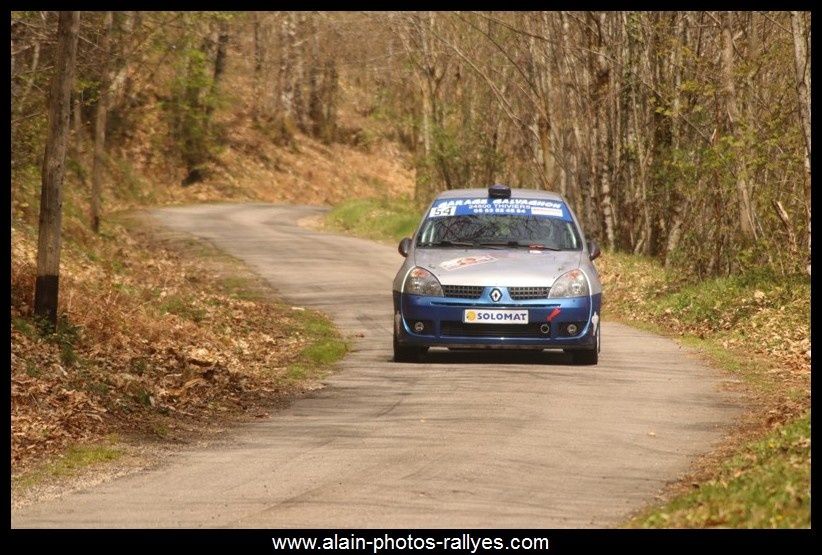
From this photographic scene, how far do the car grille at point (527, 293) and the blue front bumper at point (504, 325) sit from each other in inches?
1.8

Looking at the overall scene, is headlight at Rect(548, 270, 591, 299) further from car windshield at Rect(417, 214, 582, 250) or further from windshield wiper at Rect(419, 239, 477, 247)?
windshield wiper at Rect(419, 239, 477, 247)

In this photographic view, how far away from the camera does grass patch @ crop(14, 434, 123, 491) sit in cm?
983

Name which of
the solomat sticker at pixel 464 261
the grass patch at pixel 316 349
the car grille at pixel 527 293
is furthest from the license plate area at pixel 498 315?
the grass patch at pixel 316 349

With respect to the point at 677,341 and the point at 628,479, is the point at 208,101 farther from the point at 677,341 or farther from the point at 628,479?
the point at 628,479

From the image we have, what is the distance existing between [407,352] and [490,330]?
119 centimetres

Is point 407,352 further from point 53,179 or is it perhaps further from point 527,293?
point 53,179

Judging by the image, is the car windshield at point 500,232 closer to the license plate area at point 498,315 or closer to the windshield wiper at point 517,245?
the windshield wiper at point 517,245

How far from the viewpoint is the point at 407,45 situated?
146 ft

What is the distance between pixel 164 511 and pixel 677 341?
11213 mm

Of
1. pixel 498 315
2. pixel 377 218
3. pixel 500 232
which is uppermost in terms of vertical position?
pixel 500 232

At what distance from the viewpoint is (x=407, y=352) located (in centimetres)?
1559

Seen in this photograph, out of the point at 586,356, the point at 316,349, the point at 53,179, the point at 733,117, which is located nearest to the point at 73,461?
the point at 53,179

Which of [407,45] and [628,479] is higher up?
[407,45]

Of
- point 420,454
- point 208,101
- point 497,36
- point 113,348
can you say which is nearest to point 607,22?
point 497,36
